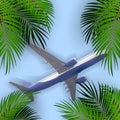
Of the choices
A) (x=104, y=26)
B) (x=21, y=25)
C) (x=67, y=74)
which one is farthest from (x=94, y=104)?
(x=21, y=25)

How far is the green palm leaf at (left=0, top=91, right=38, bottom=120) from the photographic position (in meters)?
2.21

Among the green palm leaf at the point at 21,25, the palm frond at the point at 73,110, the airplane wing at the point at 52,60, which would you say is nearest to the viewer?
the green palm leaf at the point at 21,25

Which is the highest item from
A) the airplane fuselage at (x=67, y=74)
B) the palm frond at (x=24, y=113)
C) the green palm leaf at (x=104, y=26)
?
the green palm leaf at (x=104, y=26)

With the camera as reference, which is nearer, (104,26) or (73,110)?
(104,26)

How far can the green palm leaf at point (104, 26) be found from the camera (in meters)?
2.00

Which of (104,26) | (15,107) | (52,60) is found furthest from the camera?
(15,107)

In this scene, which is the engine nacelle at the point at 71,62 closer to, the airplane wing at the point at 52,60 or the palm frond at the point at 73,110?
the airplane wing at the point at 52,60

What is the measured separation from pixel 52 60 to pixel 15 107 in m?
0.35

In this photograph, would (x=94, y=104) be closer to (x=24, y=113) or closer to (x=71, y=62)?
(x=71, y=62)

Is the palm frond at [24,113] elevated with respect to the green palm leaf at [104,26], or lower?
lower

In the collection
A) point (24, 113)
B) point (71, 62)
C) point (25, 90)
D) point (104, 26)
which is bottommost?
point (24, 113)

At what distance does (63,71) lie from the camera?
2.16 meters

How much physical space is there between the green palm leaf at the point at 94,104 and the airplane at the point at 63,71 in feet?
0.17

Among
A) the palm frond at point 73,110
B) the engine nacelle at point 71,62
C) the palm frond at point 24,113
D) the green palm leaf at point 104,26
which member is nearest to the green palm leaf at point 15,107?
the palm frond at point 24,113
